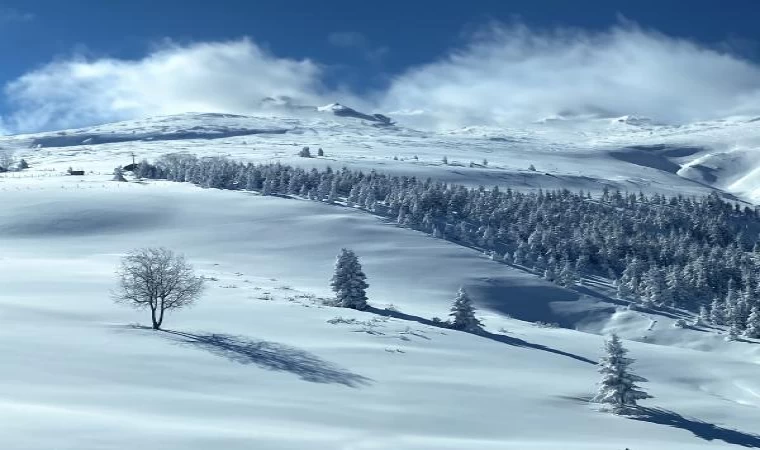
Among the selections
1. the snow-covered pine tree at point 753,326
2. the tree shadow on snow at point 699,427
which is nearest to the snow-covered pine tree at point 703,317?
the snow-covered pine tree at point 753,326

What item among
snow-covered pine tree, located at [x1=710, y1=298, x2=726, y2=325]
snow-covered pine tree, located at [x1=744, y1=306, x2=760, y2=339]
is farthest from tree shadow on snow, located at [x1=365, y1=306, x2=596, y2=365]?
snow-covered pine tree, located at [x1=710, y1=298, x2=726, y2=325]

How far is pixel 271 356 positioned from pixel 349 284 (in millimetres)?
21900

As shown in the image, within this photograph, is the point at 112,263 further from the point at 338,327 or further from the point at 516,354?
the point at 516,354

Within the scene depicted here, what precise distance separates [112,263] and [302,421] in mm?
54420

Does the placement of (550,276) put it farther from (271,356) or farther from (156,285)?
(271,356)

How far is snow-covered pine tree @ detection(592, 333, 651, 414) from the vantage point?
35531 mm

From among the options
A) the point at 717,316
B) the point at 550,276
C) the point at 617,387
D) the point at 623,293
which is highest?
the point at 550,276

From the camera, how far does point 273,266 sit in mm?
89375

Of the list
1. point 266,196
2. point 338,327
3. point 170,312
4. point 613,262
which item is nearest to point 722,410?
point 338,327

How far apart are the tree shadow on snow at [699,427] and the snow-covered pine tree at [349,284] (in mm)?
27627

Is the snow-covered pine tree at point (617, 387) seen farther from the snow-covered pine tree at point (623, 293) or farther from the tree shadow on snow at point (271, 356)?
the snow-covered pine tree at point (623, 293)

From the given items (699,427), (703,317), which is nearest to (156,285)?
(699,427)

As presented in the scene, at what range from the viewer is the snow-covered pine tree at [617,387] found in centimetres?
3553

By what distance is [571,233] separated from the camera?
138 metres
